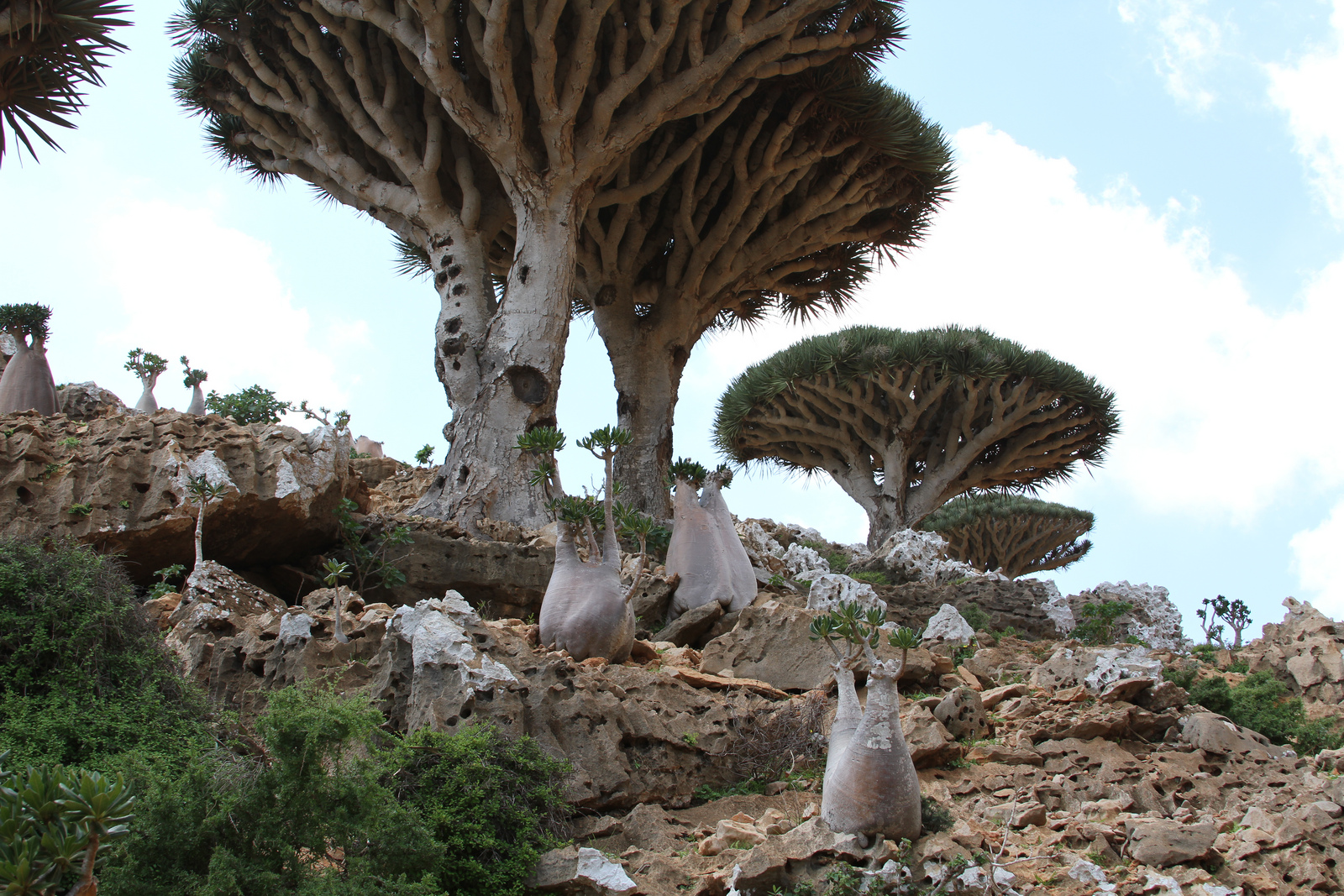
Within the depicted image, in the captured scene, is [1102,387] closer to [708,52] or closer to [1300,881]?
[708,52]

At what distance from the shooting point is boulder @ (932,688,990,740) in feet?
14.7

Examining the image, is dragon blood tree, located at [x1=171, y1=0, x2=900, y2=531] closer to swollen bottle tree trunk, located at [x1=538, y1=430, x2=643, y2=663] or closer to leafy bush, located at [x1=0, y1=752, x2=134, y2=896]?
swollen bottle tree trunk, located at [x1=538, y1=430, x2=643, y2=663]

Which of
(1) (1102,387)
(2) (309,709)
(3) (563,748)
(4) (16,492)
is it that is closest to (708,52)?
(4) (16,492)

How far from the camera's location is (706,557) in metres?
6.70

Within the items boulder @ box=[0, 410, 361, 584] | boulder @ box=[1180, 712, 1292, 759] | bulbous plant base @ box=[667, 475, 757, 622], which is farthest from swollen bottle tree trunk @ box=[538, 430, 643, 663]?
boulder @ box=[1180, 712, 1292, 759]

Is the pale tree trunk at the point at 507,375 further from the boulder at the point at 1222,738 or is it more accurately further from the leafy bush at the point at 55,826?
the leafy bush at the point at 55,826

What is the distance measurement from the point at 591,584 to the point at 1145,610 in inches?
303

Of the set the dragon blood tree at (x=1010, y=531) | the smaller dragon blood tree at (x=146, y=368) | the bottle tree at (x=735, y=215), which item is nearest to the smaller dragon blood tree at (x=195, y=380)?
the smaller dragon blood tree at (x=146, y=368)

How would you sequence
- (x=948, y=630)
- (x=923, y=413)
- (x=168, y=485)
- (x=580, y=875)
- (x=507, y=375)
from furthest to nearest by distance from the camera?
(x=923, y=413)
(x=507, y=375)
(x=948, y=630)
(x=168, y=485)
(x=580, y=875)

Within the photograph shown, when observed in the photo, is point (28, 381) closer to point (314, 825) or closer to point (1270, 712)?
point (314, 825)

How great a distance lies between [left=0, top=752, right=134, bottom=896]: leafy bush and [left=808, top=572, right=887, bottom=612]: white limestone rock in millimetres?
5568

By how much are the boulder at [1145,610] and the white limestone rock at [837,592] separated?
131 inches

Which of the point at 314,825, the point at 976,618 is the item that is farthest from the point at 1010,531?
the point at 314,825

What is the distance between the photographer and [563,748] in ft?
12.2
